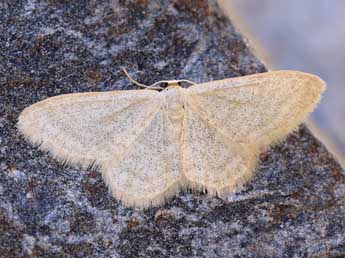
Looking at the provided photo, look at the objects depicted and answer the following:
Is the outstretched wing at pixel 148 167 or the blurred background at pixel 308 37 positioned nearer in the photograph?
the outstretched wing at pixel 148 167

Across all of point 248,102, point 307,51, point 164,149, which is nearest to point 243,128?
point 248,102

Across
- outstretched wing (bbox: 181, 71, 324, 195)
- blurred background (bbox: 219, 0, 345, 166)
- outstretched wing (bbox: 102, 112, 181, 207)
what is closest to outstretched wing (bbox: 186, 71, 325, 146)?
outstretched wing (bbox: 181, 71, 324, 195)

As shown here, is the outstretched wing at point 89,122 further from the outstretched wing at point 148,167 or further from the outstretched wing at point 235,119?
the outstretched wing at point 235,119

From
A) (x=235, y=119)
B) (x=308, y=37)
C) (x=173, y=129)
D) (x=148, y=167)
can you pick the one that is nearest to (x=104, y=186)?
(x=148, y=167)

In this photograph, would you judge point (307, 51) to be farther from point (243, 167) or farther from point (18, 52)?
point (18, 52)

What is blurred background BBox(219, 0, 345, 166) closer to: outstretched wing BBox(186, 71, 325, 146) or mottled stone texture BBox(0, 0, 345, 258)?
mottled stone texture BBox(0, 0, 345, 258)

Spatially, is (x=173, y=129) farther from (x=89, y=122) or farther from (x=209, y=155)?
(x=89, y=122)

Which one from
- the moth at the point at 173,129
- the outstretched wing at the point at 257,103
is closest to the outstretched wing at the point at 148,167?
the moth at the point at 173,129
